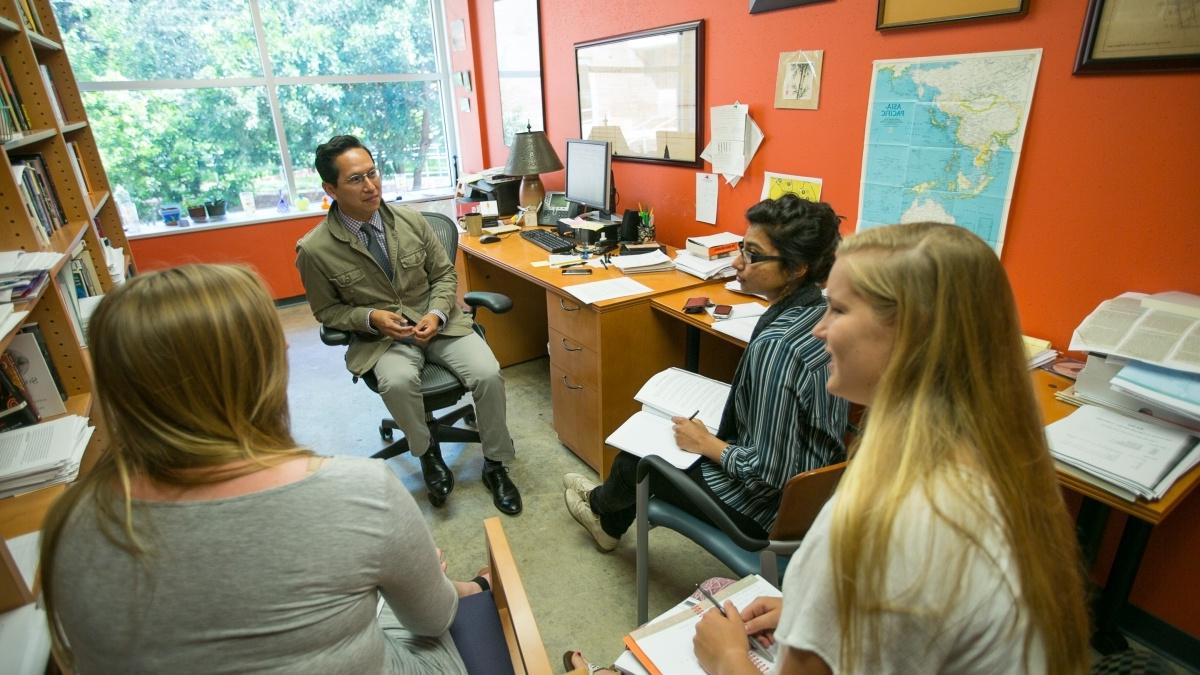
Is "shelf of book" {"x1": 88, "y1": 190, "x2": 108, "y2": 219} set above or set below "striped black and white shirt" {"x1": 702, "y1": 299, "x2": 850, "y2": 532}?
above

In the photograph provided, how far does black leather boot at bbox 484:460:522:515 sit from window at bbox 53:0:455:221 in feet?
10.3

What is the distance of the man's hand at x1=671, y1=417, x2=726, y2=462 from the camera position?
154 cm

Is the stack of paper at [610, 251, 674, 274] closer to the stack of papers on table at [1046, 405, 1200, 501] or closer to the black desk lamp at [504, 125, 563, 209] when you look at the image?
the black desk lamp at [504, 125, 563, 209]

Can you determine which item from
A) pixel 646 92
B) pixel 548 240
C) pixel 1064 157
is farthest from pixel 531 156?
pixel 1064 157

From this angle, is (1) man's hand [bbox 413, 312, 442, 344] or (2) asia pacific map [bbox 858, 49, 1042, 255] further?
(1) man's hand [bbox 413, 312, 442, 344]

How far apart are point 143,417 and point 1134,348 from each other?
1779 millimetres

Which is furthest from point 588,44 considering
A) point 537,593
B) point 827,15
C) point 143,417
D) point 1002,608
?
point 1002,608

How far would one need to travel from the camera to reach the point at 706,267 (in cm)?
242

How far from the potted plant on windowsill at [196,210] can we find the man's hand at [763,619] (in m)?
4.52

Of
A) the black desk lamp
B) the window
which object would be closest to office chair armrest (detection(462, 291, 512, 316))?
the black desk lamp

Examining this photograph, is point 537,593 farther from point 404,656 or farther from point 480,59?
point 480,59

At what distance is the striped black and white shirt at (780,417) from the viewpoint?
1.29 meters

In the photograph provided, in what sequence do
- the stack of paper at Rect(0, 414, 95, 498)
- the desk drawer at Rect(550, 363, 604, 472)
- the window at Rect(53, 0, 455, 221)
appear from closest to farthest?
the stack of paper at Rect(0, 414, 95, 498), the desk drawer at Rect(550, 363, 604, 472), the window at Rect(53, 0, 455, 221)

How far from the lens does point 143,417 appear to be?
29.5 inches
